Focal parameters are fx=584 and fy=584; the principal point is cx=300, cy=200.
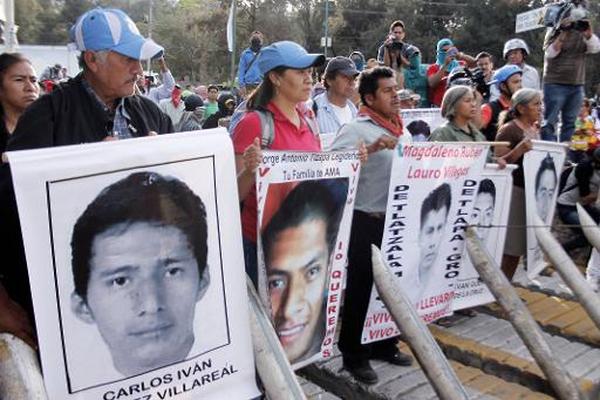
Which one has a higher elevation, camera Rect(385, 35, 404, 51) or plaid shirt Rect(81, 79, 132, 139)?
camera Rect(385, 35, 404, 51)

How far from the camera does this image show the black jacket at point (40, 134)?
75.0 inches

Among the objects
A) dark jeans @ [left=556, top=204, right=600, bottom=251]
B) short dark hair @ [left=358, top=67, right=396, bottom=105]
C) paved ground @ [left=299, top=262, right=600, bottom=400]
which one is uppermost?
short dark hair @ [left=358, top=67, right=396, bottom=105]

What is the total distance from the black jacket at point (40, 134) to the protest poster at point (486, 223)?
246cm

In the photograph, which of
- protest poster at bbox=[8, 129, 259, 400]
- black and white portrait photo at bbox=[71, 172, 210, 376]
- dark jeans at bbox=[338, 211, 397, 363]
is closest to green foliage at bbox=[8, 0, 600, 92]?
dark jeans at bbox=[338, 211, 397, 363]

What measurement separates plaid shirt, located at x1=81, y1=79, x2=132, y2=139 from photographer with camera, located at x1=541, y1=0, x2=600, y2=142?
531 centimetres

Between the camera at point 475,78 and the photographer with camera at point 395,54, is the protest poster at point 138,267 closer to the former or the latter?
the camera at point 475,78

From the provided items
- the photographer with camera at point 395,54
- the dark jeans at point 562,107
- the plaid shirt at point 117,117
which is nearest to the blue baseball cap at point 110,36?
the plaid shirt at point 117,117

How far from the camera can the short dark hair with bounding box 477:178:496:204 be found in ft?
12.4

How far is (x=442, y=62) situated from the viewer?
28.0 feet

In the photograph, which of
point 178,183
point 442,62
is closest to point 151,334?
point 178,183

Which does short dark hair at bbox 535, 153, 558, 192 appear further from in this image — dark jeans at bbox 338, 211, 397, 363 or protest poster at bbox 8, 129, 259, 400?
protest poster at bbox 8, 129, 259, 400

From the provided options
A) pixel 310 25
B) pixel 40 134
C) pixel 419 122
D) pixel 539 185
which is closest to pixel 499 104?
pixel 419 122

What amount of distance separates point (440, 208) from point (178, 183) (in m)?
1.81

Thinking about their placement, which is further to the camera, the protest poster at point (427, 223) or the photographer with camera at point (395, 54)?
the photographer with camera at point (395, 54)
